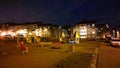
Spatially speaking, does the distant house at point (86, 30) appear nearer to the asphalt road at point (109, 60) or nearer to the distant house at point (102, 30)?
the distant house at point (102, 30)

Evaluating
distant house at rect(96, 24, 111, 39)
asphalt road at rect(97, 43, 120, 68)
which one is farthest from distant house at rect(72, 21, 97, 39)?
asphalt road at rect(97, 43, 120, 68)

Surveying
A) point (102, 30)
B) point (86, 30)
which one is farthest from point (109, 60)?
point (102, 30)

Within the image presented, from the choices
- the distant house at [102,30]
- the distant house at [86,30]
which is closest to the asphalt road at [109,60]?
the distant house at [86,30]

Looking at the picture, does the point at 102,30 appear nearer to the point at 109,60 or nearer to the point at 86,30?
the point at 86,30

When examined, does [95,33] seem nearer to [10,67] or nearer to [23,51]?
[23,51]

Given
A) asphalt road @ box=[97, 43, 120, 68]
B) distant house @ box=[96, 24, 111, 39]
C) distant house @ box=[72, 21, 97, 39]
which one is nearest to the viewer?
asphalt road @ box=[97, 43, 120, 68]

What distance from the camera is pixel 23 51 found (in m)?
23.6

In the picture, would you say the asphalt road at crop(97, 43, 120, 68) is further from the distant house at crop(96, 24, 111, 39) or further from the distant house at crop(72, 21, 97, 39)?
the distant house at crop(96, 24, 111, 39)

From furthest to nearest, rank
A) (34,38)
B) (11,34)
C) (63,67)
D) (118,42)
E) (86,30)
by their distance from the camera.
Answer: (86,30), (11,34), (34,38), (118,42), (63,67)

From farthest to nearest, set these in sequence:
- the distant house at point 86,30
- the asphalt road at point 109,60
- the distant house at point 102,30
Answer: the distant house at point 102,30, the distant house at point 86,30, the asphalt road at point 109,60

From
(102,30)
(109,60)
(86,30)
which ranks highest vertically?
Result: (102,30)

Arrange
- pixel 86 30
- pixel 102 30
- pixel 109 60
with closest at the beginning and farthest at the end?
1. pixel 109 60
2. pixel 86 30
3. pixel 102 30

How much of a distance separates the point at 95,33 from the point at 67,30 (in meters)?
39.2

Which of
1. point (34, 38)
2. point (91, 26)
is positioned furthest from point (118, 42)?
point (91, 26)
